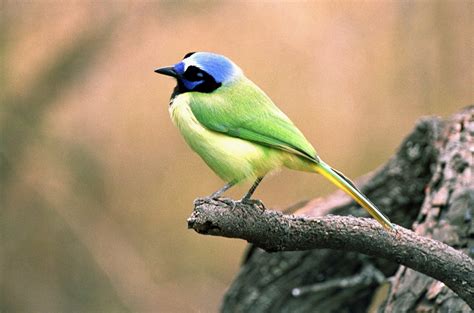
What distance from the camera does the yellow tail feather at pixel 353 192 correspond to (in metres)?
3.07

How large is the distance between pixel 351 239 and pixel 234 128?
708 millimetres

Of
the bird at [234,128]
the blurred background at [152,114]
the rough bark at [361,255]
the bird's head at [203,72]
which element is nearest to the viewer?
the bird at [234,128]

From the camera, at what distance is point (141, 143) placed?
7.17 meters

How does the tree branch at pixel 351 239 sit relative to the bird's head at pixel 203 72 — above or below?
below

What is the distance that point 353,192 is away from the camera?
3170 mm

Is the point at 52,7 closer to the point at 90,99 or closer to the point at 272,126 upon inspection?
the point at 90,99

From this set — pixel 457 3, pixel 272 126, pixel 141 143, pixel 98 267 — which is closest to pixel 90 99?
pixel 141 143

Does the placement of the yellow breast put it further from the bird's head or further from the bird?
the bird's head

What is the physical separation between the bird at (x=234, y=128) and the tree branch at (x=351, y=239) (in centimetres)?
8

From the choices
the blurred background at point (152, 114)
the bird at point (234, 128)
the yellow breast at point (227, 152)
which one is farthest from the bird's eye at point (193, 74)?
the blurred background at point (152, 114)

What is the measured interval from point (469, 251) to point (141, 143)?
12.9ft

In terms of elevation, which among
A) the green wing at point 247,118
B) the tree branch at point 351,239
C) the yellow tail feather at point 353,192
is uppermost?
the green wing at point 247,118

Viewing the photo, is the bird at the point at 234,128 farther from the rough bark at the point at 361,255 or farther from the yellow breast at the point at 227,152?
the rough bark at the point at 361,255

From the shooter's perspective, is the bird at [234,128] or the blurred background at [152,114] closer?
the bird at [234,128]
